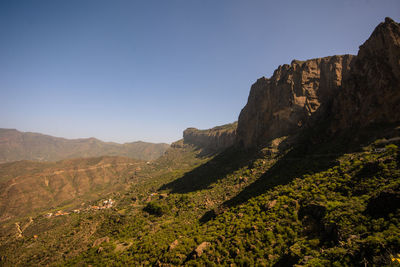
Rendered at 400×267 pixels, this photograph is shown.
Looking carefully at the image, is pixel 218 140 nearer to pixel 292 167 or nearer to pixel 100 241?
pixel 292 167

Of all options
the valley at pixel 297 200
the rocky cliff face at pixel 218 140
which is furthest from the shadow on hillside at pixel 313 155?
the rocky cliff face at pixel 218 140

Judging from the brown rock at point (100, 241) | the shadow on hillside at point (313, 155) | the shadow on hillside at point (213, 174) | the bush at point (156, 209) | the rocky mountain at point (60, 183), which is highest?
the shadow on hillside at point (313, 155)

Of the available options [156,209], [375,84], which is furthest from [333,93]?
[156,209]

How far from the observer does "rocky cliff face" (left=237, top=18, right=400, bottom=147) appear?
29984mm

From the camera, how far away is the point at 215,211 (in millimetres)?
32625

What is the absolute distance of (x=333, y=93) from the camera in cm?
4825

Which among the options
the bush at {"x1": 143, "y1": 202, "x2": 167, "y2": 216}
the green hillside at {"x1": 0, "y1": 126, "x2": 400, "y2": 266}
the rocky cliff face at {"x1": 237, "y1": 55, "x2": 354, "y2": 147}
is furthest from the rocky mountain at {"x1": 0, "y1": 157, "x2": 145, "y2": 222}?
the rocky cliff face at {"x1": 237, "y1": 55, "x2": 354, "y2": 147}

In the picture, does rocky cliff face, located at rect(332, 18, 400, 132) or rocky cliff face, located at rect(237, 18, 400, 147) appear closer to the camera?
rocky cliff face, located at rect(332, 18, 400, 132)

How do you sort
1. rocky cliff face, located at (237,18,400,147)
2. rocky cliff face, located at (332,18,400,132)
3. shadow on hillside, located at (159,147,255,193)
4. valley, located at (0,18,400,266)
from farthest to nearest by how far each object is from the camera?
shadow on hillside, located at (159,147,255,193), rocky cliff face, located at (237,18,400,147), rocky cliff face, located at (332,18,400,132), valley, located at (0,18,400,266)

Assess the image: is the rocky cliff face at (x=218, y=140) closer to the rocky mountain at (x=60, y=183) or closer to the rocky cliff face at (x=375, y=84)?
the rocky cliff face at (x=375, y=84)

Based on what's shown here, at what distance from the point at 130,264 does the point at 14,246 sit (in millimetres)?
49624

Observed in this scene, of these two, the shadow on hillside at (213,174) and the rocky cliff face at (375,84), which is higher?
the rocky cliff face at (375,84)

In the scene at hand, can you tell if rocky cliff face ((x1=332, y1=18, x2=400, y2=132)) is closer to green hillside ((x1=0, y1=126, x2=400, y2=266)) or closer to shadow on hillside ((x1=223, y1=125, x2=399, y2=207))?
shadow on hillside ((x1=223, y1=125, x2=399, y2=207))

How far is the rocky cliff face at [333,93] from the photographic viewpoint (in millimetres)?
29984
